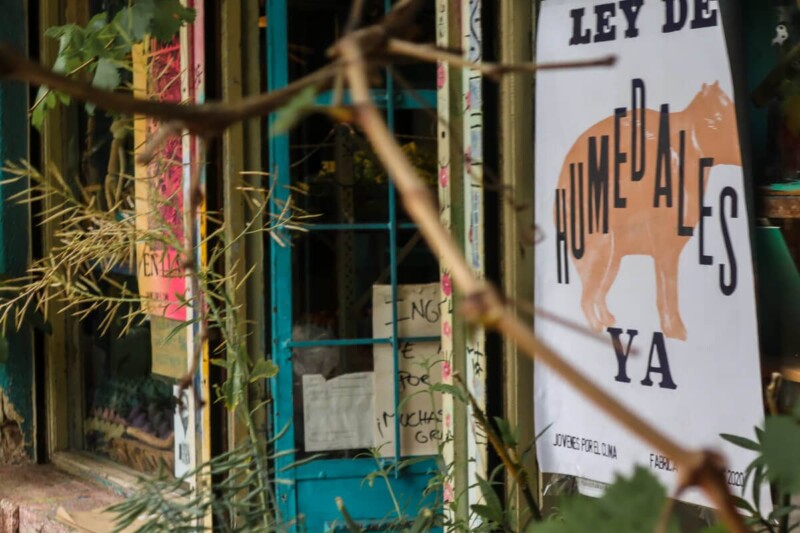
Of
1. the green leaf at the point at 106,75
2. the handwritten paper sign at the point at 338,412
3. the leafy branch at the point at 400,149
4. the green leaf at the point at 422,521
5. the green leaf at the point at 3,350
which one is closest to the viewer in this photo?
the leafy branch at the point at 400,149

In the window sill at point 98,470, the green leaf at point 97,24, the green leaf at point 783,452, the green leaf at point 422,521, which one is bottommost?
the window sill at point 98,470

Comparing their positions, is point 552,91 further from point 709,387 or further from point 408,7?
point 408,7

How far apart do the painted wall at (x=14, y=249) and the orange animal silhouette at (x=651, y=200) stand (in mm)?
3221

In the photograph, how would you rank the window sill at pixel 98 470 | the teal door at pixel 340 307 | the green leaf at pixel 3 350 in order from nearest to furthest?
the teal door at pixel 340 307, the window sill at pixel 98 470, the green leaf at pixel 3 350

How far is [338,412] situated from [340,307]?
359 millimetres

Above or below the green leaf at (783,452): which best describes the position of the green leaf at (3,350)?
below

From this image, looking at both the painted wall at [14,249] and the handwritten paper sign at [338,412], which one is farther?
the painted wall at [14,249]

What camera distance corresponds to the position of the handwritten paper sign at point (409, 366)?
4168 mm

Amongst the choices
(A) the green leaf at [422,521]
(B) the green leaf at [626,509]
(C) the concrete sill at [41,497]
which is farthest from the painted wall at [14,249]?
(B) the green leaf at [626,509]

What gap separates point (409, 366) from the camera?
4.19m

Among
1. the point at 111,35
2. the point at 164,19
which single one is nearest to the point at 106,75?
the point at 111,35

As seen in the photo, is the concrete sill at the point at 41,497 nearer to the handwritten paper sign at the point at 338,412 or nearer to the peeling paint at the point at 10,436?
the peeling paint at the point at 10,436

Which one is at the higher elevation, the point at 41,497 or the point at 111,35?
the point at 111,35

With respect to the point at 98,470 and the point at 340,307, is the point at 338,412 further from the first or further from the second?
the point at 98,470
